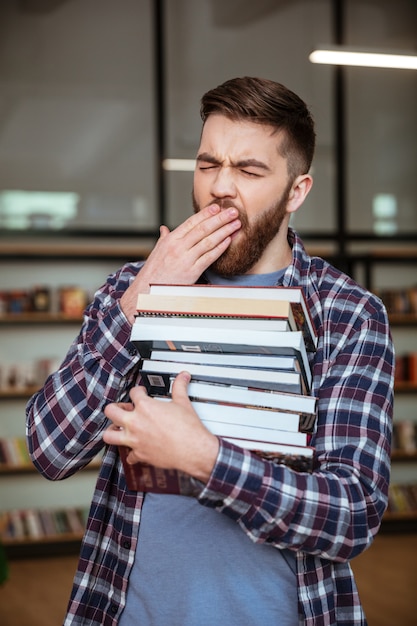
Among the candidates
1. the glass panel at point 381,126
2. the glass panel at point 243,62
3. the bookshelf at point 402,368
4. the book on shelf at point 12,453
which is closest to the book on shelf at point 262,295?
the book on shelf at point 12,453

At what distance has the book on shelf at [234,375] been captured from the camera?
45.2 inches

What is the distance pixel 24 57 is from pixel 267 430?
5.05 metres

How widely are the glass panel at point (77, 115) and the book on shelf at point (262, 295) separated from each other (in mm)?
4592

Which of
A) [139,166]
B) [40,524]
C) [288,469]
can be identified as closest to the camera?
[288,469]

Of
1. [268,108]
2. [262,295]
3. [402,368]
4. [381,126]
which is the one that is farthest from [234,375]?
[381,126]

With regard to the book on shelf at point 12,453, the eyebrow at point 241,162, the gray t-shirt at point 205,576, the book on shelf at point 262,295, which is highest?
the eyebrow at point 241,162

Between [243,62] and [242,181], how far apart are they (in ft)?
15.9

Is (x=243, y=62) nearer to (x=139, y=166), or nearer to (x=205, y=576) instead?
(x=139, y=166)

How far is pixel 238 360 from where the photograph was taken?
1152mm

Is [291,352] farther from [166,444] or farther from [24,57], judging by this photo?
[24,57]

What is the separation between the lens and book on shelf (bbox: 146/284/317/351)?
1104mm

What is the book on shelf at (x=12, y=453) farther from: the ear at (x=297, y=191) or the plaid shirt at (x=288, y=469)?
the ear at (x=297, y=191)

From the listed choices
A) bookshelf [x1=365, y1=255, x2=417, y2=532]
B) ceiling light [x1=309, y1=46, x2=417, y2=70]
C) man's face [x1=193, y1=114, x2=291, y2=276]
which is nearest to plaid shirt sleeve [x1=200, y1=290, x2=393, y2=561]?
man's face [x1=193, y1=114, x2=291, y2=276]

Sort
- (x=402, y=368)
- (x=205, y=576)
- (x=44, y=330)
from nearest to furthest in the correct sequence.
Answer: (x=205, y=576)
(x=44, y=330)
(x=402, y=368)
